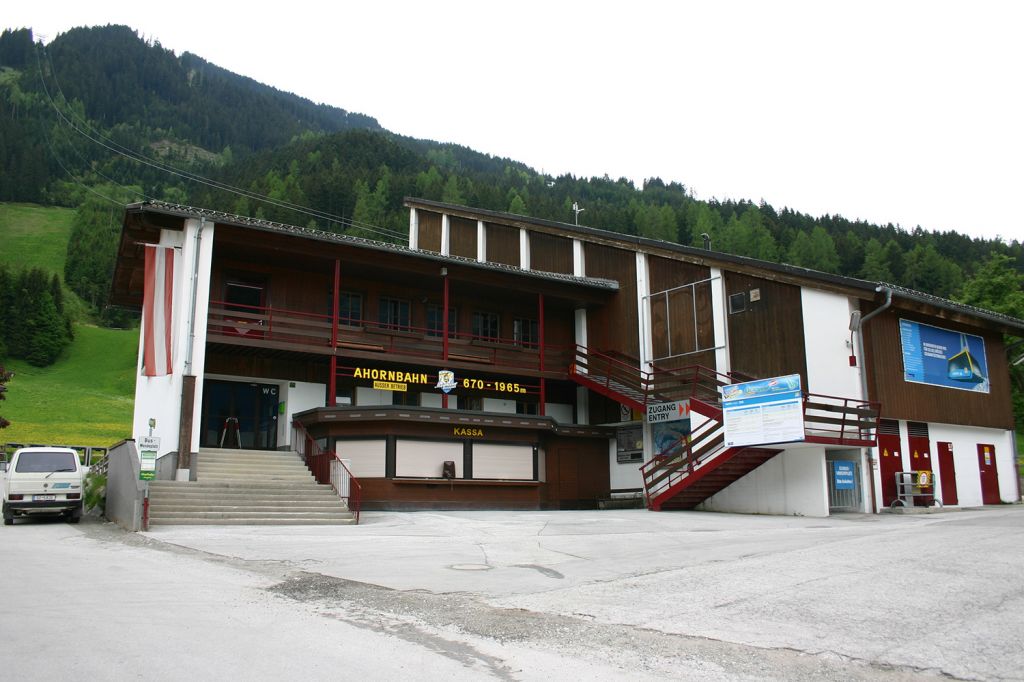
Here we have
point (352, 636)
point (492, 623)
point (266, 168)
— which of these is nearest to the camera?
point (352, 636)

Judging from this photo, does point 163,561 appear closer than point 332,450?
Yes

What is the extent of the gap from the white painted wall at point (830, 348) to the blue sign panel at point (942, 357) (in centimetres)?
275

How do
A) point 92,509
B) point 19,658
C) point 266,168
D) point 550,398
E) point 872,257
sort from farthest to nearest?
point 266,168 < point 872,257 < point 550,398 < point 92,509 < point 19,658

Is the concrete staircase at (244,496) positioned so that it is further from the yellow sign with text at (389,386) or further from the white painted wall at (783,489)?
the white painted wall at (783,489)

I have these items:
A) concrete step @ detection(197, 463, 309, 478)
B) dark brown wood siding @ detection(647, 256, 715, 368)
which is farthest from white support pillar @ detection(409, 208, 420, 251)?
concrete step @ detection(197, 463, 309, 478)

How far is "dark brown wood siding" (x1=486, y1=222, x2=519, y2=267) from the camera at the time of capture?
34.7 m

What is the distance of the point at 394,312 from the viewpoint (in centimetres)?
3073

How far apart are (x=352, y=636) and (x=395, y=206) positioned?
99240 mm

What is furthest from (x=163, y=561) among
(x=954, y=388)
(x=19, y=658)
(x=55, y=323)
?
(x=55, y=323)

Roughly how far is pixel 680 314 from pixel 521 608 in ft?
70.1

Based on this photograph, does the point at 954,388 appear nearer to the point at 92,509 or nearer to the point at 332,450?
the point at 332,450

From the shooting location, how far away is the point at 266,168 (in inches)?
4675

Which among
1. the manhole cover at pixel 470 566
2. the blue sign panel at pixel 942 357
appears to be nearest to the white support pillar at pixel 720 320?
the blue sign panel at pixel 942 357

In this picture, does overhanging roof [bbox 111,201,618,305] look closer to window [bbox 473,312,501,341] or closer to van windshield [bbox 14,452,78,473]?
window [bbox 473,312,501,341]
